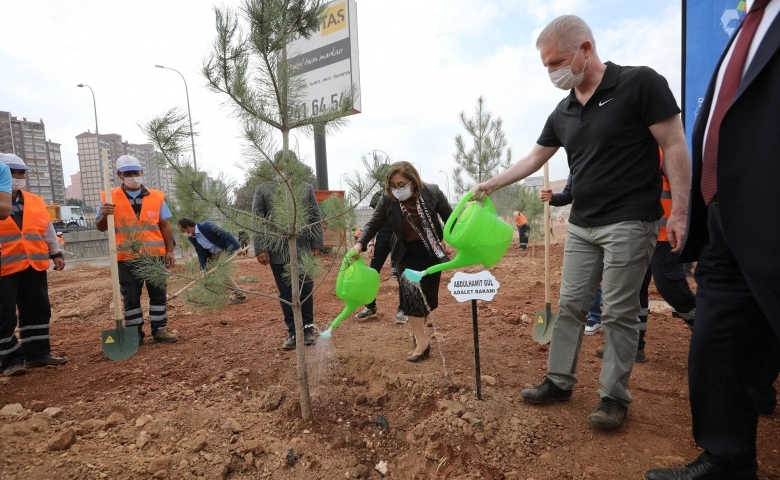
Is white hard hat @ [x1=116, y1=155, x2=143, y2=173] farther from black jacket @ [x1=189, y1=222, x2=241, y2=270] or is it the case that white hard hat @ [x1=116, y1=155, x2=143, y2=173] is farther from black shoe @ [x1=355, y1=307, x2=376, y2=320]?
black shoe @ [x1=355, y1=307, x2=376, y2=320]

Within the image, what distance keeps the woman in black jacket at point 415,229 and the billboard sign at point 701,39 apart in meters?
2.38

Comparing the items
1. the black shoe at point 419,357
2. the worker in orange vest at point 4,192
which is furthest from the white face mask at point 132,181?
the black shoe at point 419,357

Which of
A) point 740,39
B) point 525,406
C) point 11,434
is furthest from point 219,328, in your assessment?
point 740,39

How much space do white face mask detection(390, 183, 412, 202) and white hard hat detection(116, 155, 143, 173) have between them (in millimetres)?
2573

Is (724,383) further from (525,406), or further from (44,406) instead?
(44,406)

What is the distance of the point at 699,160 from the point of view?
4.72 feet

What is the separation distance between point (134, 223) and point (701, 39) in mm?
5036

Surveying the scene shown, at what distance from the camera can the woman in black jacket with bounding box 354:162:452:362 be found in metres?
2.73

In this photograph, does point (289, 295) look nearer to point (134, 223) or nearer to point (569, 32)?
point (134, 223)

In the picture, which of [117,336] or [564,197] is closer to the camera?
[564,197]

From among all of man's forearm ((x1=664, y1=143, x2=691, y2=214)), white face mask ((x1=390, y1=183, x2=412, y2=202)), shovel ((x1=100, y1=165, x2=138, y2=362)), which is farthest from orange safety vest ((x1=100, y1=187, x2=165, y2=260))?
man's forearm ((x1=664, y1=143, x2=691, y2=214))

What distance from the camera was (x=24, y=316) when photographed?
11.3ft

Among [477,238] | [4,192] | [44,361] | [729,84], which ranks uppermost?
[729,84]

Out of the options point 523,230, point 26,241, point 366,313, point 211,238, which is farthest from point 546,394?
point 523,230
